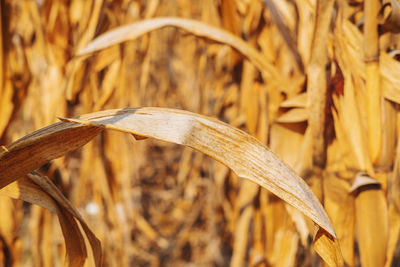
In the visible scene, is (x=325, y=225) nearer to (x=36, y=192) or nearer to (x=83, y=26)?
(x=36, y=192)

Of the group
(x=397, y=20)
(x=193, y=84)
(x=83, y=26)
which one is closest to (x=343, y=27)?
(x=397, y=20)

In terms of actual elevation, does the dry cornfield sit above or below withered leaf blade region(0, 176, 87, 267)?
above

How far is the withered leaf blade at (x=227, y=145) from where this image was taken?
273mm

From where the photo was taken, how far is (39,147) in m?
0.29

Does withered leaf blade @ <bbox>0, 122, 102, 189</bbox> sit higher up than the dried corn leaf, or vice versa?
withered leaf blade @ <bbox>0, 122, 102, 189</bbox>

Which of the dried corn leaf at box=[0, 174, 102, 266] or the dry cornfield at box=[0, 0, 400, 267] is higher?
the dry cornfield at box=[0, 0, 400, 267]

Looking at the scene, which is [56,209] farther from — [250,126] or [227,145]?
[250,126]

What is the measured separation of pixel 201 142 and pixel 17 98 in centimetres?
42

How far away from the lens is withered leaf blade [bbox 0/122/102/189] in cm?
28

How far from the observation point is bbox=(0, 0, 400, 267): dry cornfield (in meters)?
0.29

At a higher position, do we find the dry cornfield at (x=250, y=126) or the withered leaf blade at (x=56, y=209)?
the dry cornfield at (x=250, y=126)

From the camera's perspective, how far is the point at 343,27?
0.42 meters

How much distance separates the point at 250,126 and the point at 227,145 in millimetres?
400

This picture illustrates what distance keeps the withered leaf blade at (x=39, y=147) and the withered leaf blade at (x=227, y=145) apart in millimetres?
17
